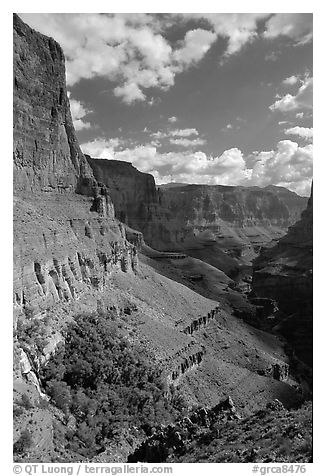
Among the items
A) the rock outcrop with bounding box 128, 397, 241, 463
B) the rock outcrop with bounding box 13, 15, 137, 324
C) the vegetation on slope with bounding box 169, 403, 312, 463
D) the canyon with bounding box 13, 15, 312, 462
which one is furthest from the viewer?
the rock outcrop with bounding box 13, 15, 137, 324

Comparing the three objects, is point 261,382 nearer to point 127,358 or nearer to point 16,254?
point 127,358

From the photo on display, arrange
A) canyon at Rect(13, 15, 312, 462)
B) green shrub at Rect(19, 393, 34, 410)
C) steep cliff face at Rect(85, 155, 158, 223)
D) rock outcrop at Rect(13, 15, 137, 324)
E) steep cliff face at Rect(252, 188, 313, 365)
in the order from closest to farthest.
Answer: green shrub at Rect(19, 393, 34, 410), canyon at Rect(13, 15, 312, 462), rock outcrop at Rect(13, 15, 137, 324), steep cliff face at Rect(252, 188, 313, 365), steep cliff face at Rect(85, 155, 158, 223)

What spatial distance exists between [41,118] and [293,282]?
7384 centimetres

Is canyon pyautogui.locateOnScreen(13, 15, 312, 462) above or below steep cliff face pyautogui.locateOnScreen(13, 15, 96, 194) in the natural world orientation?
below

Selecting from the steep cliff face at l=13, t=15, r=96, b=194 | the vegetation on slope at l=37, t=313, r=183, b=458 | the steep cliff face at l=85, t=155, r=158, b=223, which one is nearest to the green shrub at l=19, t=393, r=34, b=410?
the vegetation on slope at l=37, t=313, r=183, b=458

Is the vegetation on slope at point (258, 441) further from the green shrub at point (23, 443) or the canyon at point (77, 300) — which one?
the green shrub at point (23, 443)

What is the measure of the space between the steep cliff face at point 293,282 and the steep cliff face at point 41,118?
44.3 m

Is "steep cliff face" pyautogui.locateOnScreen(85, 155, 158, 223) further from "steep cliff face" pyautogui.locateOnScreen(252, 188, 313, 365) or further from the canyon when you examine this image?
the canyon

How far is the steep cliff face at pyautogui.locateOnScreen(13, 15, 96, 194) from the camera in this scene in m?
36.1

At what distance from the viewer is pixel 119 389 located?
101 ft

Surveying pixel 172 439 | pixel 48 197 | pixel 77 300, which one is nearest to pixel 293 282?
pixel 77 300

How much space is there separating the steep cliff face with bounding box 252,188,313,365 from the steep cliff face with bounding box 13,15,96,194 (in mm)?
44262

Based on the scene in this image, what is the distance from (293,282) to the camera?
92.6 meters

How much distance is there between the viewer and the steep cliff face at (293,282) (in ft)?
223
